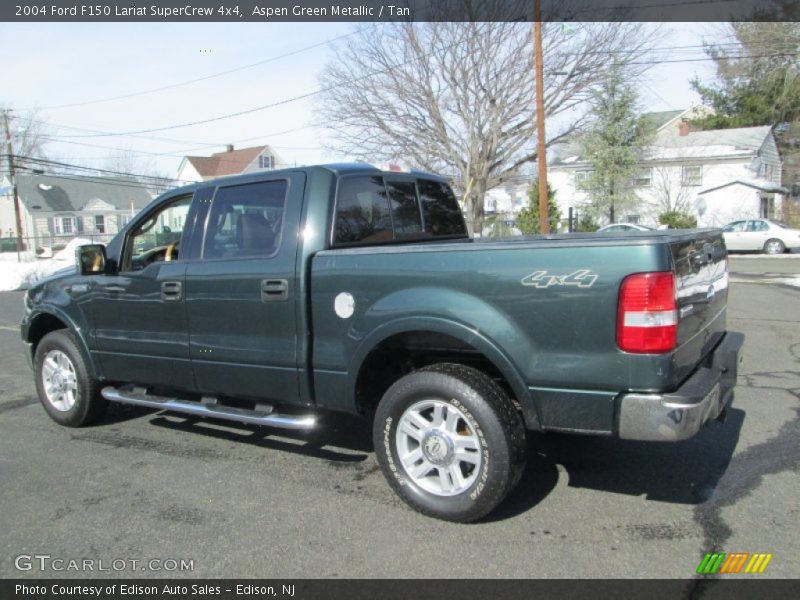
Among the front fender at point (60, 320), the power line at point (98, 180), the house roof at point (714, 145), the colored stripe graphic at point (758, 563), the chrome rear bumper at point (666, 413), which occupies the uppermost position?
the power line at point (98, 180)

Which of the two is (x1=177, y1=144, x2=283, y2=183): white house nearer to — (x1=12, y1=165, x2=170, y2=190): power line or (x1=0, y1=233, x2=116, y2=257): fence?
(x1=12, y1=165, x2=170, y2=190): power line

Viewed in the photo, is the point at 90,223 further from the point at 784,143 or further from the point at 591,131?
the point at 784,143

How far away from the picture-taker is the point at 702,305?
3.47 meters

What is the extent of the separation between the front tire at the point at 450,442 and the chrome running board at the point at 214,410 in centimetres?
61

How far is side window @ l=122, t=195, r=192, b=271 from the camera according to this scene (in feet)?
16.0

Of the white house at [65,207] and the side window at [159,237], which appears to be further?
the white house at [65,207]

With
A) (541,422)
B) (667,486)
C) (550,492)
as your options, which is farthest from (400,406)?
(667,486)

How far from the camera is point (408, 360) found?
13.2 ft

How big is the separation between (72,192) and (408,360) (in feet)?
191

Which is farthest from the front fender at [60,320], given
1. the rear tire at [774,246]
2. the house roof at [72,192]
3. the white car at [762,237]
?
the house roof at [72,192]

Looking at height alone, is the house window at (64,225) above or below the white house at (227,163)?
below
